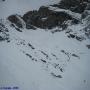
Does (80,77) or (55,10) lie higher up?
(55,10)

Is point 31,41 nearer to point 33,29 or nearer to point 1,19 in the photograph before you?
point 33,29

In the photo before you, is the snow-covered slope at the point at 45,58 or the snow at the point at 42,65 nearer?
the snow at the point at 42,65

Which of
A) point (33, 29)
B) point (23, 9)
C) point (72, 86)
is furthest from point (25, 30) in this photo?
point (72, 86)

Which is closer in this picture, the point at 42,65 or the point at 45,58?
the point at 42,65

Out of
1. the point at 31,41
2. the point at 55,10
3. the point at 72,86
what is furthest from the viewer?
the point at 55,10

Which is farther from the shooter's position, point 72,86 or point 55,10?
point 55,10

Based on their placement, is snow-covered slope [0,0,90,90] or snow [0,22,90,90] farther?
snow-covered slope [0,0,90,90]

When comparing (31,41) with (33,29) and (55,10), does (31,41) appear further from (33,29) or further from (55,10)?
(55,10)

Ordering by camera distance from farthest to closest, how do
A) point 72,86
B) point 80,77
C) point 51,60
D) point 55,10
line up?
point 55,10 < point 51,60 < point 80,77 < point 72,86
